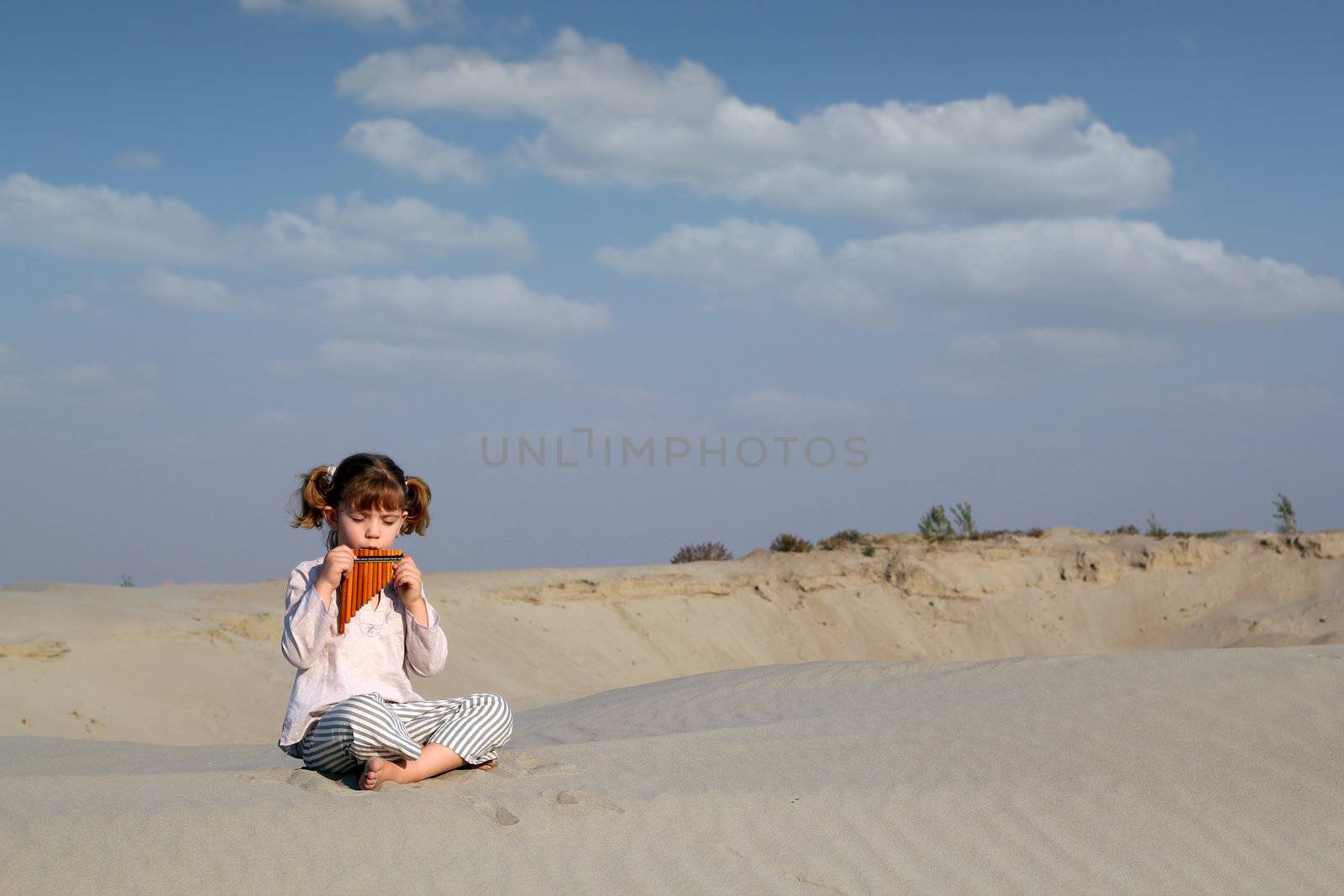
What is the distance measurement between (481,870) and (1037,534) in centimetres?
2215

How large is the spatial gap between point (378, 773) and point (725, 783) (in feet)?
5.51

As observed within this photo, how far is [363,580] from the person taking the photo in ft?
16.5

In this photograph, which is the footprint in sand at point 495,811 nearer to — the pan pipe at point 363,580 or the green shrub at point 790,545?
the pan pipe at point 363,580

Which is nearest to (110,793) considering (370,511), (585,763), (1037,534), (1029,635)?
(370,511)

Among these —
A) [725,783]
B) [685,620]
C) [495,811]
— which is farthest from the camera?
[685,620]

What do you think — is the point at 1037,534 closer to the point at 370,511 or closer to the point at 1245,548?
the point at 1245,548

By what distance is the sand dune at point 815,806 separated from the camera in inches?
166

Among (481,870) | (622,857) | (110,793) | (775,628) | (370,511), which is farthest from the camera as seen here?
(775,628)

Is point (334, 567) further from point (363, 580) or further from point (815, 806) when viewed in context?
point (815, 806)

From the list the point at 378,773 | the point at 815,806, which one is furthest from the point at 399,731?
the point at 815,806

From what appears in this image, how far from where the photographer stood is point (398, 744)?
4.87 metres

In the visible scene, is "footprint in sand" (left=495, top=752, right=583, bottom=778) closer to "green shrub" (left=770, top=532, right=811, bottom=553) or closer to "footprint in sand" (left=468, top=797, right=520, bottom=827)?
"footprint in sand" (left=468, top=797, right=520, bottom=827)

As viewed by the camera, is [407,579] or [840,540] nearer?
[407,579]

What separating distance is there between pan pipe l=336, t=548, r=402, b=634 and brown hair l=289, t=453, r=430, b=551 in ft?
0.76
